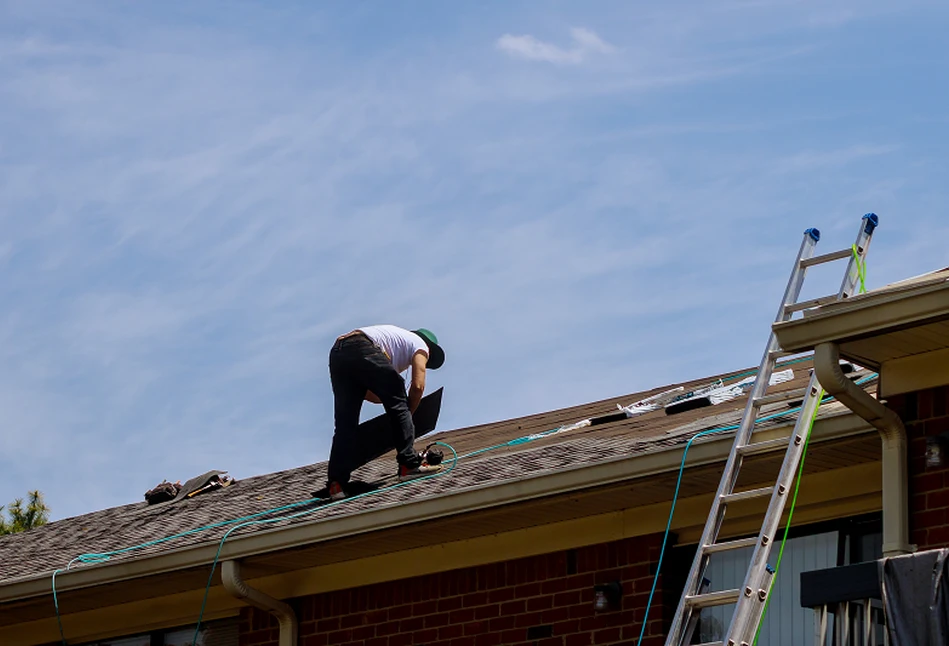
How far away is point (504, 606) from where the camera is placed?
1038 centimetres

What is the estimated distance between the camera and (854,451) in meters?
8.84

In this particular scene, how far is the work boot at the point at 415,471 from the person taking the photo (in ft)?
37.8

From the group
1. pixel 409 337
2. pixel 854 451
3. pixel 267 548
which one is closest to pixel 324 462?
pixel 409 337

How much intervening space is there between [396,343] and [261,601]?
2.06 m

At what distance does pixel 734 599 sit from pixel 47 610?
6.32m

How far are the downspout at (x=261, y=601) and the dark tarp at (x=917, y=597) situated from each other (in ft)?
16.0

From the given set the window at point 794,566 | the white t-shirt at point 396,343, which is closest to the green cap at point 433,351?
the white t-shirt at point 396,343

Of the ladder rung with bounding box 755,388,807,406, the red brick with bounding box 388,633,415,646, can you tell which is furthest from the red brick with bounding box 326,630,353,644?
the ladder rung with bounding box 755,388,807,406

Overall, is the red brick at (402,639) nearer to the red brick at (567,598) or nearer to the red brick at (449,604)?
the red brick at (449,604)

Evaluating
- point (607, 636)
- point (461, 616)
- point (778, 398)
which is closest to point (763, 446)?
point (778, 398)

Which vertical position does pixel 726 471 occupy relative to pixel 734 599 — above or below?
above

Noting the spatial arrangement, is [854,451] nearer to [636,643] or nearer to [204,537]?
[636,643]

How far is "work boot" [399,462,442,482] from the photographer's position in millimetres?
11523

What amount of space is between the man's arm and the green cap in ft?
1.24
